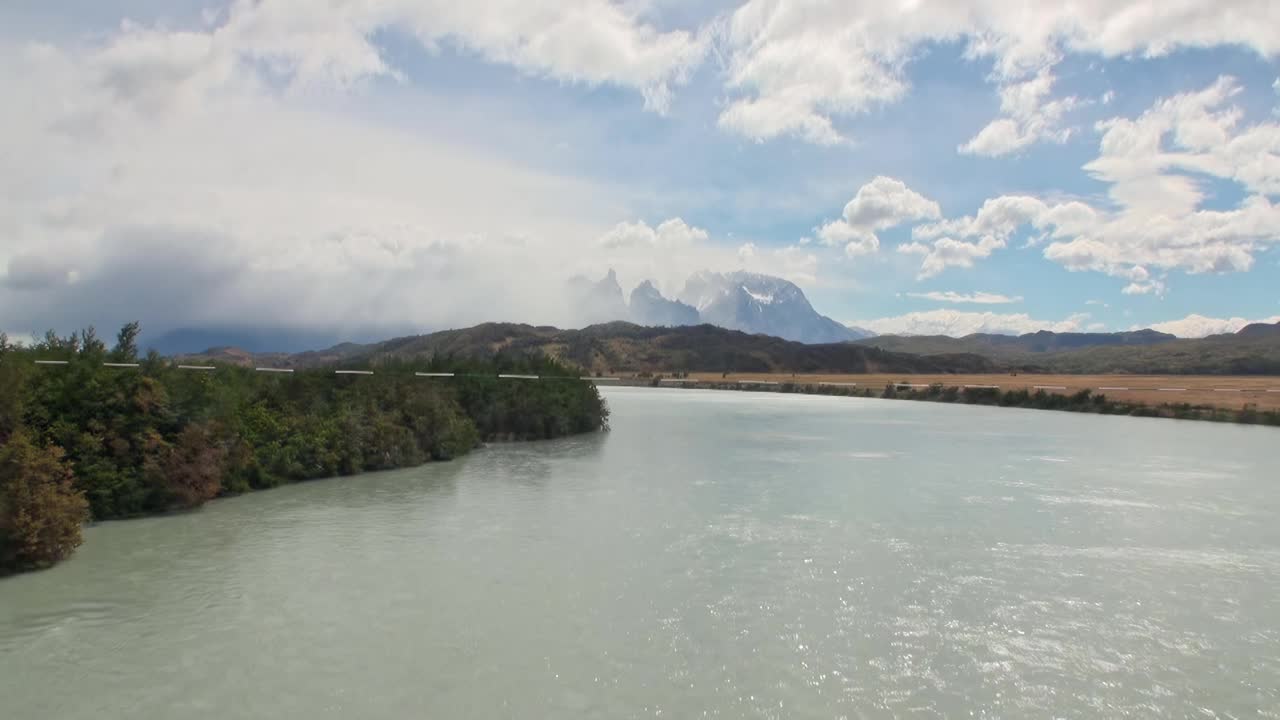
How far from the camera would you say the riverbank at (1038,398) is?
5869 cm

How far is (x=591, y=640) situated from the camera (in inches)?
450

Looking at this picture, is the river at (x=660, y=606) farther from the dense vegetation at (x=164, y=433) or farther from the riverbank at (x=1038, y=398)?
the riverbank at (x=1038, y=398)

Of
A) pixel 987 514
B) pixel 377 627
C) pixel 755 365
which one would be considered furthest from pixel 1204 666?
pixel 755 365

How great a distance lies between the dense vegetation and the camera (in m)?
14.7

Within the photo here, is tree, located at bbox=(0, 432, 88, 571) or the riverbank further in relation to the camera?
the riverbank

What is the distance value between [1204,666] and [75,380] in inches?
976

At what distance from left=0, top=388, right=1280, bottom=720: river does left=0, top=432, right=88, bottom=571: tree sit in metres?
0.49

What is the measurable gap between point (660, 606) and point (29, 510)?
1254cm

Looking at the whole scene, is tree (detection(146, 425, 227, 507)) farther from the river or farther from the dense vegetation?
the river

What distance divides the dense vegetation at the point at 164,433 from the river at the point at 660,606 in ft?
3.35

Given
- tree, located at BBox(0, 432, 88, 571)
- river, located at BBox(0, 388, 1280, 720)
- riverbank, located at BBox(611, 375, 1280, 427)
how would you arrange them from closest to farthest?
river, located at BBox(0, 388, 1280, 720), tree, located at BBox(0, 432, 88, 571), riverbank, located at BBox(611, 375, 1280, 427)

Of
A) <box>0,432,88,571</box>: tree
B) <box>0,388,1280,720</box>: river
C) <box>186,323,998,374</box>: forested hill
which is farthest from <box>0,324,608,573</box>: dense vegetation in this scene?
<box>186,323,998,374</box>: forested hill

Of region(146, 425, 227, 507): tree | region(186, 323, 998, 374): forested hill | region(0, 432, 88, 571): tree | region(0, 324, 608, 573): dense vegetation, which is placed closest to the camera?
region(0, 432, 88, 571): tree

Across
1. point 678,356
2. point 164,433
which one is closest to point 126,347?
point 164,433
